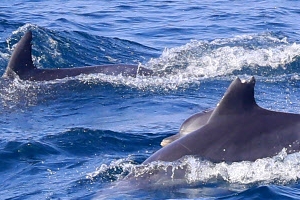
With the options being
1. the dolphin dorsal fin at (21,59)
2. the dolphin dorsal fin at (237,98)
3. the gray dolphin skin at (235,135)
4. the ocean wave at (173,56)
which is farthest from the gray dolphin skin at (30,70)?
the dolphin dorsal fin at (237,98)

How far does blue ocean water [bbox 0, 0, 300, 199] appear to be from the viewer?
1104cm

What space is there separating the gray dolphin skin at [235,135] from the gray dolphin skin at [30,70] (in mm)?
6813

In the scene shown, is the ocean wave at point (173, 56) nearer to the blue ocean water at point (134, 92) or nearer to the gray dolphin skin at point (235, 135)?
the blue ocean water at point (134, 92)

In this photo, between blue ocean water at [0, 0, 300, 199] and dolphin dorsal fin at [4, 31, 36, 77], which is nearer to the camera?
blue ocean water at [0, 0, 300, 199]

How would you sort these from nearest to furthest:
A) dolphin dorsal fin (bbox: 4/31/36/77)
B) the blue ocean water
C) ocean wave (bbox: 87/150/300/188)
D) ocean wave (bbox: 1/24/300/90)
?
ocean wave (bbox: 87/150/300/188), the blue ocean water, dolphin dorsal fin (bbox: 4/31/36/77), ocean wave (bbox: 1/24/300/90)

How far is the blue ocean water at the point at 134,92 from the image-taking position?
11039 millimetres

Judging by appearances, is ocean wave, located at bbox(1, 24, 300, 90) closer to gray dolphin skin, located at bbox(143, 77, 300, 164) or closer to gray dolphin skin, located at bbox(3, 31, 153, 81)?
gray dolphin skin, located at bbox(3, 31, 153, 81)

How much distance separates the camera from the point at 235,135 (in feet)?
36.8

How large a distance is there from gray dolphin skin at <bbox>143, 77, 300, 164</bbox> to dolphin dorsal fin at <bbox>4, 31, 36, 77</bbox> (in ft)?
22.3

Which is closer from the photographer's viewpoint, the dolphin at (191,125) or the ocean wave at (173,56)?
the dolphin at (191,125)

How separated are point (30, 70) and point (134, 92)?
2.41 m

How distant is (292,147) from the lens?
11523 mm

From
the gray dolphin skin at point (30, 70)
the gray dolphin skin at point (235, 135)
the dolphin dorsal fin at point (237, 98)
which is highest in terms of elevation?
the dolphin dorsal fin at point (237, 98)

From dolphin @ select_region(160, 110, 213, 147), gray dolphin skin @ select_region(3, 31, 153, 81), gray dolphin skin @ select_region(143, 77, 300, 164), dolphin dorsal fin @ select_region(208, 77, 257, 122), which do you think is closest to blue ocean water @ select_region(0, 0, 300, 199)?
gray dolphin skin @ select_region(143, 77, 300, 164)
